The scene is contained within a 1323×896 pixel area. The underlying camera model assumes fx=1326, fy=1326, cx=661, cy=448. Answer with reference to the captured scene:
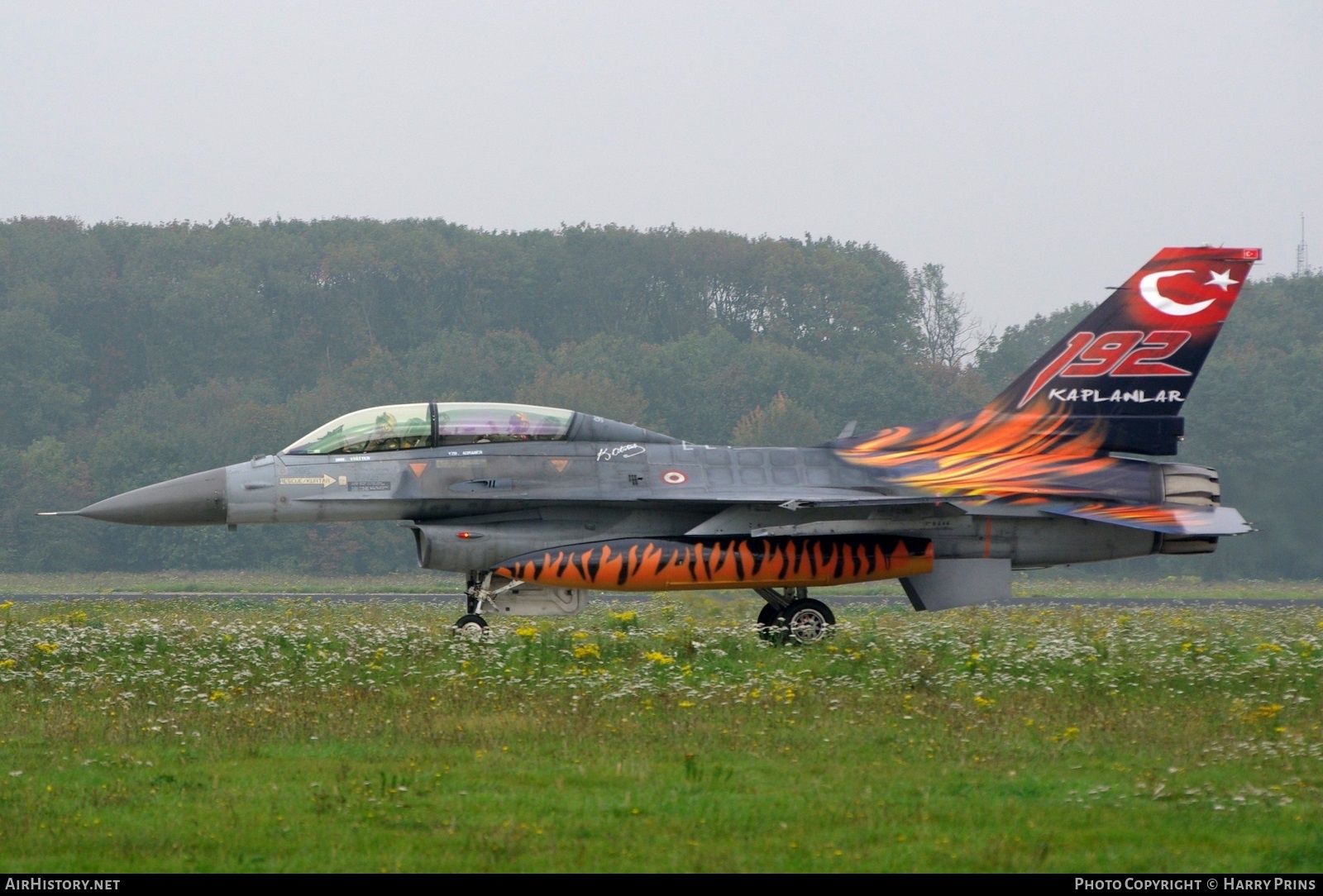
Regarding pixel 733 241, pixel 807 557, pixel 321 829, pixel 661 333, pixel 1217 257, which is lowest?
pixel 321 829

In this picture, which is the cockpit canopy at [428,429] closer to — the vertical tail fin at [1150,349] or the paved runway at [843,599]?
the vertical tail fin at [1150,349]

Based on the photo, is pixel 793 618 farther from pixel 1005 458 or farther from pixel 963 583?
pixel 1005 458

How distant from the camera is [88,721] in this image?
33.8 feet

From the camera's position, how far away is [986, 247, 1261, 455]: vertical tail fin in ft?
51.1

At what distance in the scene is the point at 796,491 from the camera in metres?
14.8

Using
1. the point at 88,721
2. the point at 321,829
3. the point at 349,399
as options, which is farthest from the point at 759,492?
the point at 349,399

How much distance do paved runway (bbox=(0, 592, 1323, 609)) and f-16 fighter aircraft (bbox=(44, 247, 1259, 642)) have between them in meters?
8.84

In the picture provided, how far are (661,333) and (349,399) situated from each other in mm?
17113

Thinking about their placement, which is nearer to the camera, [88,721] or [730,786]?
[730,786]

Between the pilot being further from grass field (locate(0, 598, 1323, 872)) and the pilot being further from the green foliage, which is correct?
the green foliage

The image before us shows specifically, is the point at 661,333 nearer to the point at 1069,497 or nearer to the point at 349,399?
the point at 349,399

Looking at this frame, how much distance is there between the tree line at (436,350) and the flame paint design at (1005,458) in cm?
2542

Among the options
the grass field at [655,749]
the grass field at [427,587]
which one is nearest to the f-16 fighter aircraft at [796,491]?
the grass field at [655,749]
